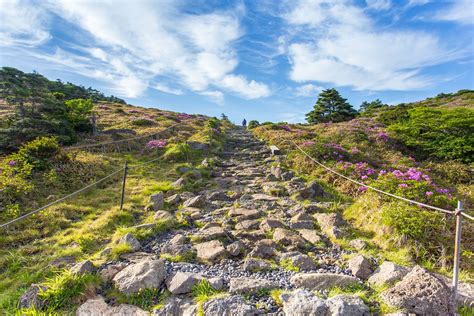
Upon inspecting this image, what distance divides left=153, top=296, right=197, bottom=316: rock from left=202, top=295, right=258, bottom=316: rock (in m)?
0.22

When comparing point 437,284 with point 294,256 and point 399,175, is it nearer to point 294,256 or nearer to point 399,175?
point 294,256

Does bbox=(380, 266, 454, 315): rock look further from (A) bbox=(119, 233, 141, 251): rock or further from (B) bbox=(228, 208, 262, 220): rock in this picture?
(A) bbox=(119, 233, 141, 251): rock

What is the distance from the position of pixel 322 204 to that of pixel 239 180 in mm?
3816

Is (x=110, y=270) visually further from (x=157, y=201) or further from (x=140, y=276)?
(x=157, y=201)

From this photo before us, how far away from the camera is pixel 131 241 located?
5.53 meters

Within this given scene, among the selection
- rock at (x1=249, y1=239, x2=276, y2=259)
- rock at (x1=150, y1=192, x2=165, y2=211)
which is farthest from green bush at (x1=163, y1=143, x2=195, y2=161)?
rock at (x1=249, y1=239, x2=276, y2=259)

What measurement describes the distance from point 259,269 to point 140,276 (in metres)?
2.05

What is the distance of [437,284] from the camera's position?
353 cm

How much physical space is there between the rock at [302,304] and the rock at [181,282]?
1435 mm

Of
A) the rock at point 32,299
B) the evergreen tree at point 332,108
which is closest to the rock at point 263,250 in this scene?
the rock at point 32,299

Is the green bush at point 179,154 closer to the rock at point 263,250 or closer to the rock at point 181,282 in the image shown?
the rock at point 263,250

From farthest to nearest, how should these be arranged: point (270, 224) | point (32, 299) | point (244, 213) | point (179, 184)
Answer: point (179, 184) < point (244, 213) < point (270, 224) < point (32, 299)

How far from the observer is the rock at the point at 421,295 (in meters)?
3.38

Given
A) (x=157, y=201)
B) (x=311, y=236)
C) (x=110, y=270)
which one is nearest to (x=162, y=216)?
(x=157, y=201)
